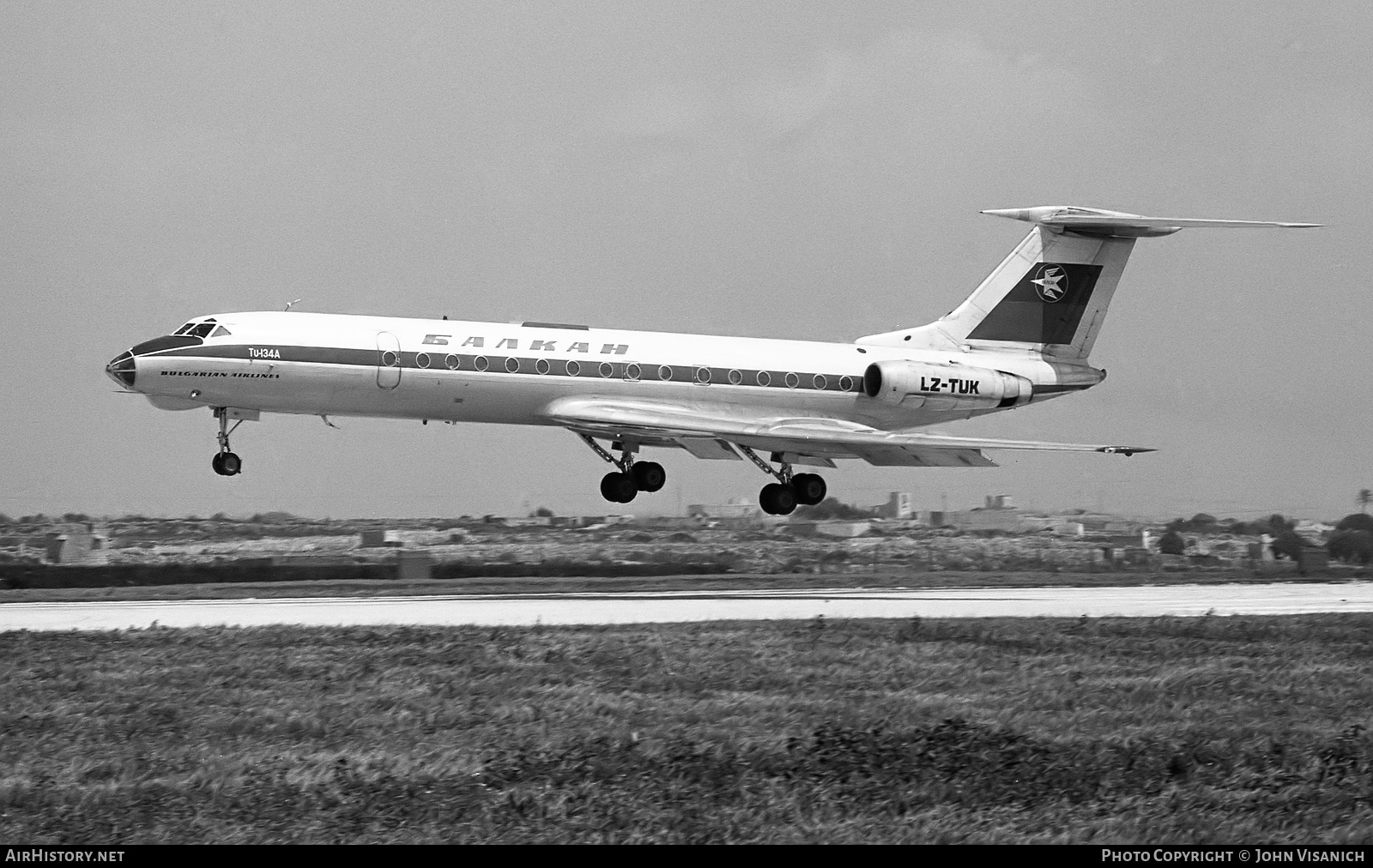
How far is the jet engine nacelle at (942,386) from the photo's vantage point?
33.1 metres

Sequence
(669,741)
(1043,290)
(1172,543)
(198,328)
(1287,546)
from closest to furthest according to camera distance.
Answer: (669,741)
(198,328)
(1043,290)
(1287,546)
(1172,543)

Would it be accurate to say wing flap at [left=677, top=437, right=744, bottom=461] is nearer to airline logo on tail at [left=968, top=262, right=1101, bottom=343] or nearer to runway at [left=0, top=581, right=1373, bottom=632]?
runway at [left=0, top=581, right=1373, bottom=632]

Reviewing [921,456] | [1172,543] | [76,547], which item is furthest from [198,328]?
[1172,543]

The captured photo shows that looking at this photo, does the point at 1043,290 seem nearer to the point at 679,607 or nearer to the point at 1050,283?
the point at 1050,283

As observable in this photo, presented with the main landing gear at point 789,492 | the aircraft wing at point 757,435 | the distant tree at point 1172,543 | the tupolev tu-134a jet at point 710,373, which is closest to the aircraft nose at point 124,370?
the tupolev tu-134a jet at point 710,373

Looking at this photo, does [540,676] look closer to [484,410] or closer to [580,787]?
[580,787]

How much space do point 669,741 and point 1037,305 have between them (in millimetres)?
25494

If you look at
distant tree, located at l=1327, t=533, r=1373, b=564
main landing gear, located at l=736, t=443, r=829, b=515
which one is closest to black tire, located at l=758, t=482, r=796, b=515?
main landing gear, located at l=736, t=443, r=829, b=515

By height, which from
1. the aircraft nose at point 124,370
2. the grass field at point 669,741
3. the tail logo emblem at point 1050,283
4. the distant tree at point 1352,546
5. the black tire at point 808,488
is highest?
the tail logo emblem at point 1050,283

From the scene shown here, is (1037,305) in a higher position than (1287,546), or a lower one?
higher

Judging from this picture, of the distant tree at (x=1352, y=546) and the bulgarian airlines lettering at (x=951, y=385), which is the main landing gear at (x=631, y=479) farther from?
the distant tree at (x=1352, y=546)

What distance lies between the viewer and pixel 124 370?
91.3 ft

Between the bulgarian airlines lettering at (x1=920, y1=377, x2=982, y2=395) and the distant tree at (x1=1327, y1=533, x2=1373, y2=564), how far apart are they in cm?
978

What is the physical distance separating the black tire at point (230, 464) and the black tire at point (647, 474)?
791 cm
